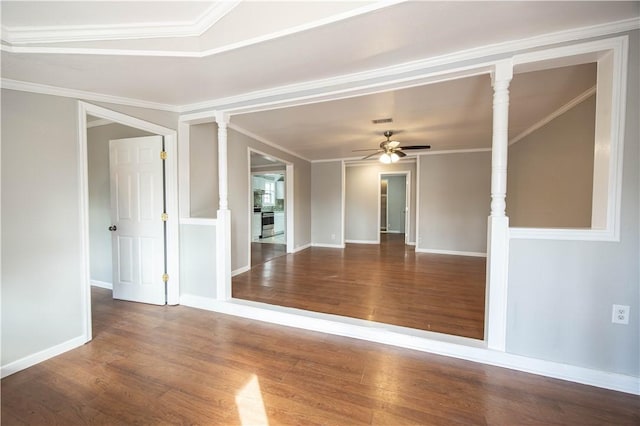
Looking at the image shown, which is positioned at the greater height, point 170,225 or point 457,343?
point 170,225

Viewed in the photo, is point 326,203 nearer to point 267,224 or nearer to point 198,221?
point 267,224

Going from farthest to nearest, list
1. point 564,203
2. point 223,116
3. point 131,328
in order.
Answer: point 564,203 < point 223,116 < point 131,328

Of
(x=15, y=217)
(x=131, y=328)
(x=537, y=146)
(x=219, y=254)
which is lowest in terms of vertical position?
(x=131, y=328)

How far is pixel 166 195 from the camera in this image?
3.07 meters

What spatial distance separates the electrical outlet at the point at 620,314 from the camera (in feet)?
5.56

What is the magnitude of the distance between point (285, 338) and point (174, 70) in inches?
100

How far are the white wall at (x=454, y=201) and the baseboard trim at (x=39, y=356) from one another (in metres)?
6.10

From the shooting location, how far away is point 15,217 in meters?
1.92

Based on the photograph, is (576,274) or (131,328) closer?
(576,274)

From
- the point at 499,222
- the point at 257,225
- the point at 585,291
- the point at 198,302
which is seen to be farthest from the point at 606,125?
the point at 257,225

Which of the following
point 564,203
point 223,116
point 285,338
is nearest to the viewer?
point 285,338

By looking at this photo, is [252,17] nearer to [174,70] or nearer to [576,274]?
[174,70]

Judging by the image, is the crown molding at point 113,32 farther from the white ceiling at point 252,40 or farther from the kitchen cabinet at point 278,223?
the kitchen cabinet at point 278,223

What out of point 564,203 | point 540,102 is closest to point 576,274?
point 564,203
